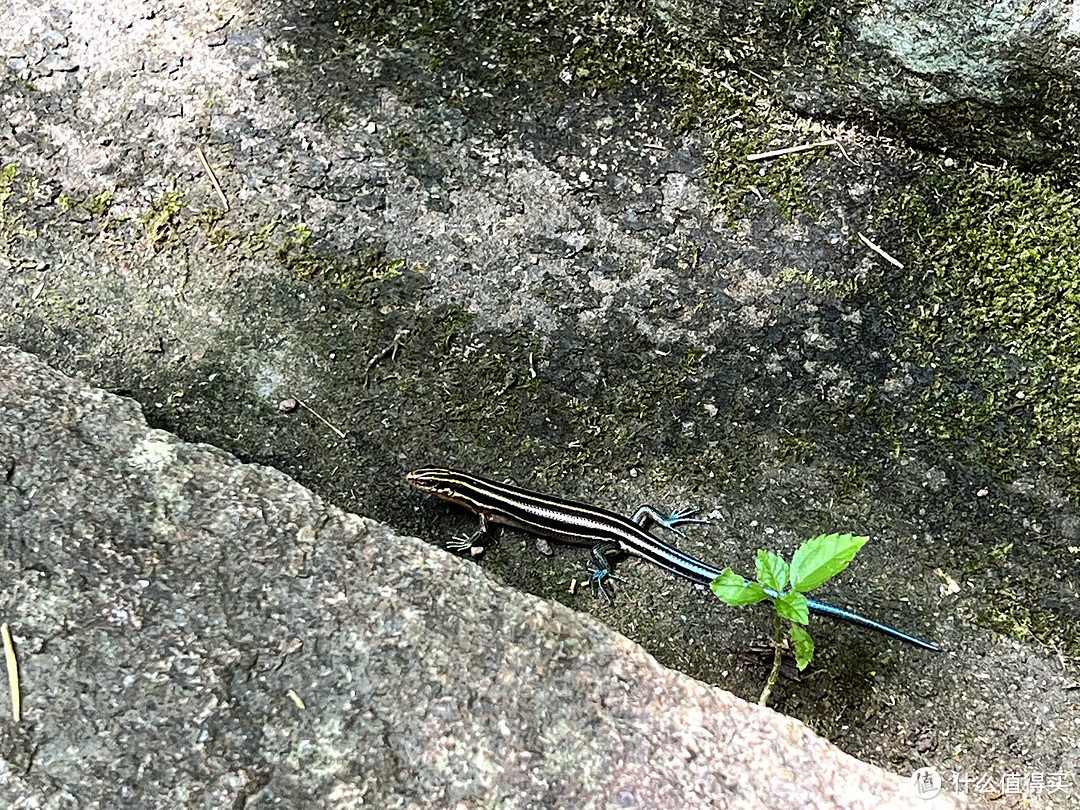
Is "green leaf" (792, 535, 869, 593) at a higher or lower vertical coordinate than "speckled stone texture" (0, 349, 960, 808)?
higher

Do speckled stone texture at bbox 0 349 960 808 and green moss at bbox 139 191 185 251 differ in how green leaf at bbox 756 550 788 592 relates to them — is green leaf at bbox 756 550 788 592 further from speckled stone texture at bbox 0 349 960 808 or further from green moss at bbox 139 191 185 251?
green moss at bbox 139 191 185 251

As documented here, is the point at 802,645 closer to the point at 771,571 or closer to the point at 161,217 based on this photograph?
the point at 771,571

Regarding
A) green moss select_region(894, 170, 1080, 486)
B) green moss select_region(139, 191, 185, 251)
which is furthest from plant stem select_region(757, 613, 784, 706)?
green moss select_region(139, 191, 185, 251)

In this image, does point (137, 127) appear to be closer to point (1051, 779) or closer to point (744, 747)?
point (744, 747)

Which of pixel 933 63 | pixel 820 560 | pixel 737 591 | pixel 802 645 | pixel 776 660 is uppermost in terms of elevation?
pixel 933 63

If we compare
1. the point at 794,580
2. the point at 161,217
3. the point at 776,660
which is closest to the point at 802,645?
the point at 776,660

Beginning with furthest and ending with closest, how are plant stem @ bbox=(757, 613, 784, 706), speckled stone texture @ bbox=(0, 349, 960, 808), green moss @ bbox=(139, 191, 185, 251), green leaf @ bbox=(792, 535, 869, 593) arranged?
green moss @ bbox=(139, 191, 185, 251) → plant stem @ bbox=(757, 613, 784, 706) → green leaf @ bbox=(792, 535, 869, 593) → speckled stone texture @ bbox=(0, 349, 960, 808)

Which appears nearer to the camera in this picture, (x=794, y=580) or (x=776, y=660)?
(x=794, y=580)

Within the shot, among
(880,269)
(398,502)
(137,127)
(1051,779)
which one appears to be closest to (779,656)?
(1051,779)
